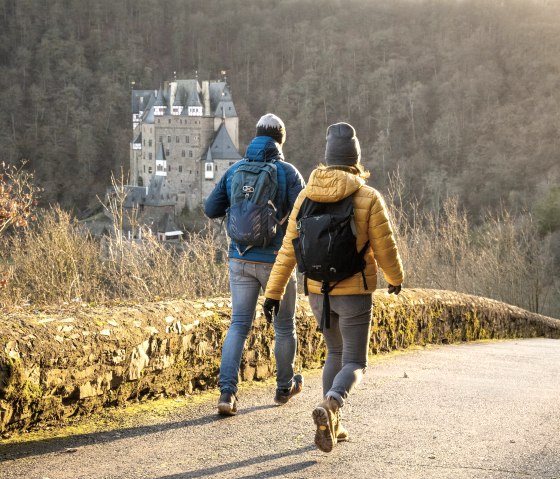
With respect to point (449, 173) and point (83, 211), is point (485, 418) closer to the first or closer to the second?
point (449, 173)

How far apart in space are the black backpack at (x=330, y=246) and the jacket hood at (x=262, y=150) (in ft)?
2.97

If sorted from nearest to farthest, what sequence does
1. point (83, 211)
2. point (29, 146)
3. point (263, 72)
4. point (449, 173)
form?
point (449, 173)
point (83, 211)
point (29, 146)
point (263, 72)

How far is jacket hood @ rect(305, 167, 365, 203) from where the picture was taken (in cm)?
436

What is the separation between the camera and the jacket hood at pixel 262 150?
17.1 feet

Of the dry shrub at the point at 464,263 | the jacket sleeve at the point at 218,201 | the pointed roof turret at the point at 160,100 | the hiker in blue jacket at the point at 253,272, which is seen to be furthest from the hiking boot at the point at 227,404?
the pointed roof turret at the point at 160,100

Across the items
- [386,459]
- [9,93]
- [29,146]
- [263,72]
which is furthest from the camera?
[263,72]

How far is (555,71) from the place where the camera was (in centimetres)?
9025

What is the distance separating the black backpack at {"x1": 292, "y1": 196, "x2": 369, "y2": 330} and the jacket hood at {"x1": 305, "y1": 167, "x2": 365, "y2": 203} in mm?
57

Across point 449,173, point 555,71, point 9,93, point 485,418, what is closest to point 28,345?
point 485,418

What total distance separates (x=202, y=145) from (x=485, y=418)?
271 ft

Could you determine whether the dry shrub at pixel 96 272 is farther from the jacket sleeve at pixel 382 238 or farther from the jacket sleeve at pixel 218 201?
the jacket sleeve at pixel 382 238

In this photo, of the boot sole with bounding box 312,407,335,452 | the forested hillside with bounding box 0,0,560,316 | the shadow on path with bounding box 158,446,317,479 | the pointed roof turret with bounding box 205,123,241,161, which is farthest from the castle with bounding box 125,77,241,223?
the boot sole with bounding box 312,407,335,452

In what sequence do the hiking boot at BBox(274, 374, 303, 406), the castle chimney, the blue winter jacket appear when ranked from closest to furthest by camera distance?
the blue winter jacket < the hiking boot at BBox(274, 374, 303, 406) < the castle chimney

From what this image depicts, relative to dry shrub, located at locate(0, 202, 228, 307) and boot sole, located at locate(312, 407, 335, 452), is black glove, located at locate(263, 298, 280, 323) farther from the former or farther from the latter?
dry shrub, located at locate(0, 202, 228, 307)
